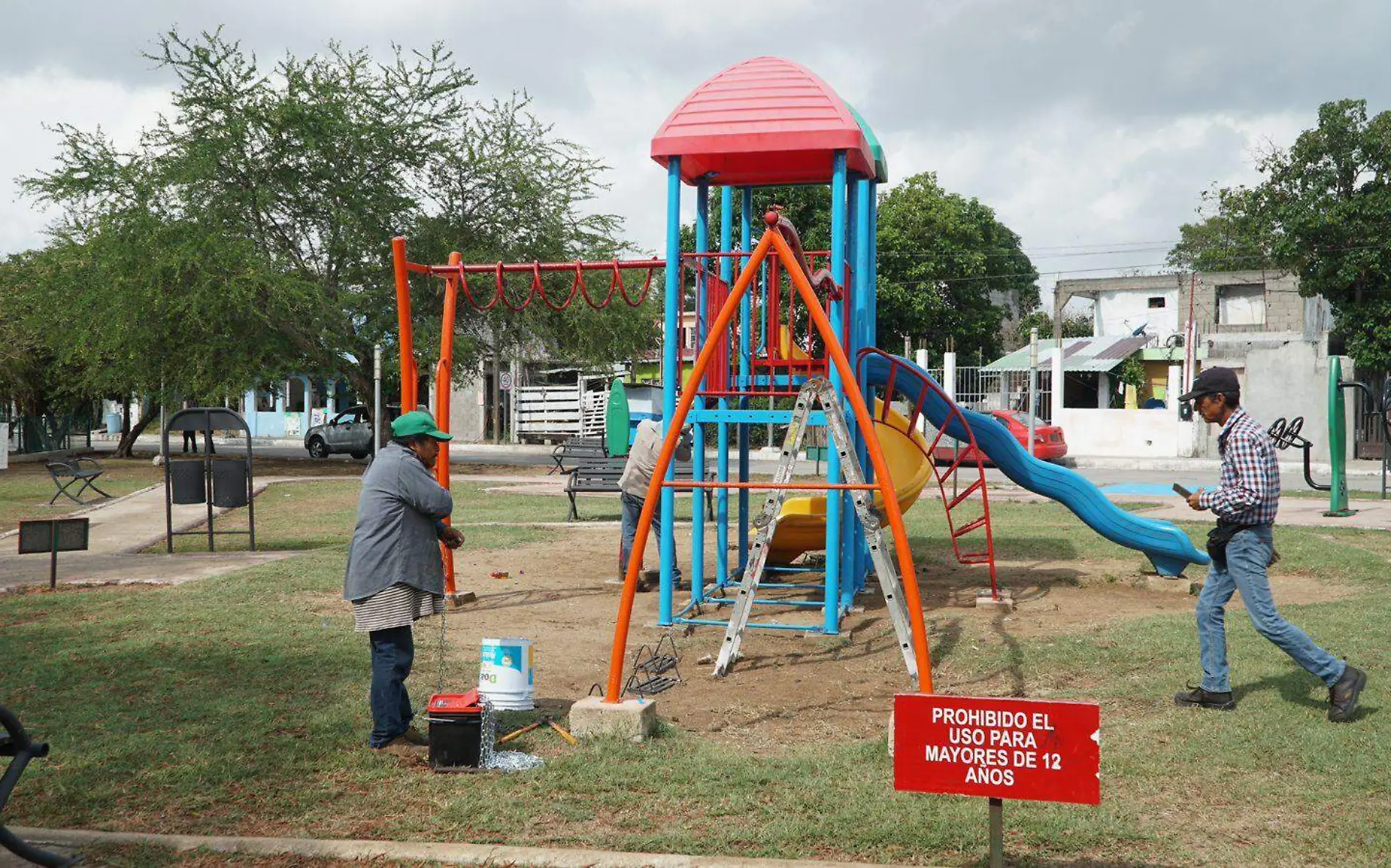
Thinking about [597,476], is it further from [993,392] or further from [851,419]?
[993,392]

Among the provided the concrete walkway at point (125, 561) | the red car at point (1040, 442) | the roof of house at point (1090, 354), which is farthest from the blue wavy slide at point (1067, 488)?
the roof of house at point (1090, 354)

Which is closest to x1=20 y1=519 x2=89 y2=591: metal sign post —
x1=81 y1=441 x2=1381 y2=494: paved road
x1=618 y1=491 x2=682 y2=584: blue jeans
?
x1=618 y1=491 x2=682 y2=584: blue jeans

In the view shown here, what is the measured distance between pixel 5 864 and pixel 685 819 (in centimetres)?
250

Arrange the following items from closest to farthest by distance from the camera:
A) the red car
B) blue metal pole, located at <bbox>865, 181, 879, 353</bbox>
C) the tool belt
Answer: the tool belt
blue metal pole, located at <bbox>865, 181, 879, 353</bbox>
the red car

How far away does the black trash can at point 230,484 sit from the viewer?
43.9 ft

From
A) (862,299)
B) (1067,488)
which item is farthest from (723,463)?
(1067,488)

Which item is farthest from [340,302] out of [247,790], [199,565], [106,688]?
[247,790]

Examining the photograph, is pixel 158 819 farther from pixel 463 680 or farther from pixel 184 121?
pixel 184 121

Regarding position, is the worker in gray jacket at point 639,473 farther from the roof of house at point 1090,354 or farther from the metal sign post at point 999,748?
the roof of house at point 1090,354

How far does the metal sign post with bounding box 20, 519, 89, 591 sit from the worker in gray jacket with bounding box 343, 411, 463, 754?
5.87m

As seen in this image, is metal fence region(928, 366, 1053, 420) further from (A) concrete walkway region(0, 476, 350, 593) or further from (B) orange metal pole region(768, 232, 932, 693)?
(B) orange metal pole region(768, 232, 932, 693)

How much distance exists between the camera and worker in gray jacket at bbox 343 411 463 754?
19.0 ft

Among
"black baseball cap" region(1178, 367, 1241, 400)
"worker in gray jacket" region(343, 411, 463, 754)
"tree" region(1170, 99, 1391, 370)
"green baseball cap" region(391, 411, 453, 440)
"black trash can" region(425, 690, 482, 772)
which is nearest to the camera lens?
"black trash can" region(425, 690, 482, 772)

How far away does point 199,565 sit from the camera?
12352 mm
